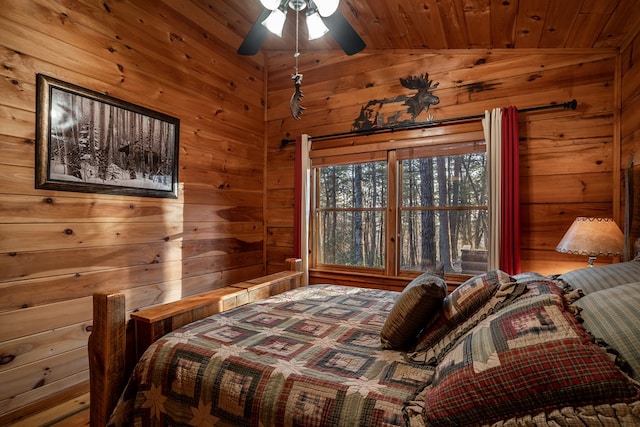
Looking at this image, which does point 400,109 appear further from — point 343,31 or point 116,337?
point 116,337

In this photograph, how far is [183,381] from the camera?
1.25m

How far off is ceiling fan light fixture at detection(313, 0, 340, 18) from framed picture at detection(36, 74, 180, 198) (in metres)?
1.67

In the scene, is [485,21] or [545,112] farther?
[545,112]

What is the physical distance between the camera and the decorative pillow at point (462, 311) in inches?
50.1

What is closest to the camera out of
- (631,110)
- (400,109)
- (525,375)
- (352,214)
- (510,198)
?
(525,375)

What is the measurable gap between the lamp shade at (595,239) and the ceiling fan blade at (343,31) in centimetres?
186

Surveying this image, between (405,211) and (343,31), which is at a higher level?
(343,31)

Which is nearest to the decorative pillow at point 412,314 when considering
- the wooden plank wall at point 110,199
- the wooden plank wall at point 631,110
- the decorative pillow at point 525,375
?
the decorative pillow at point 525,375

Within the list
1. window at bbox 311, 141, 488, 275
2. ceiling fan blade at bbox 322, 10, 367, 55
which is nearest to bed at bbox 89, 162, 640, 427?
window at bbox 311, 141, 488, 275

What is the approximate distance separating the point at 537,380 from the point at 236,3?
11.8 feet

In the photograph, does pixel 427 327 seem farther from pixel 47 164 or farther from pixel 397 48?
pixel 397 48

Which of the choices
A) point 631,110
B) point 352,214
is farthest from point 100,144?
point 631,110

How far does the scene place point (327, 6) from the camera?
1698 millimetres

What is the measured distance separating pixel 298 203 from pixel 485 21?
2.31 meters
